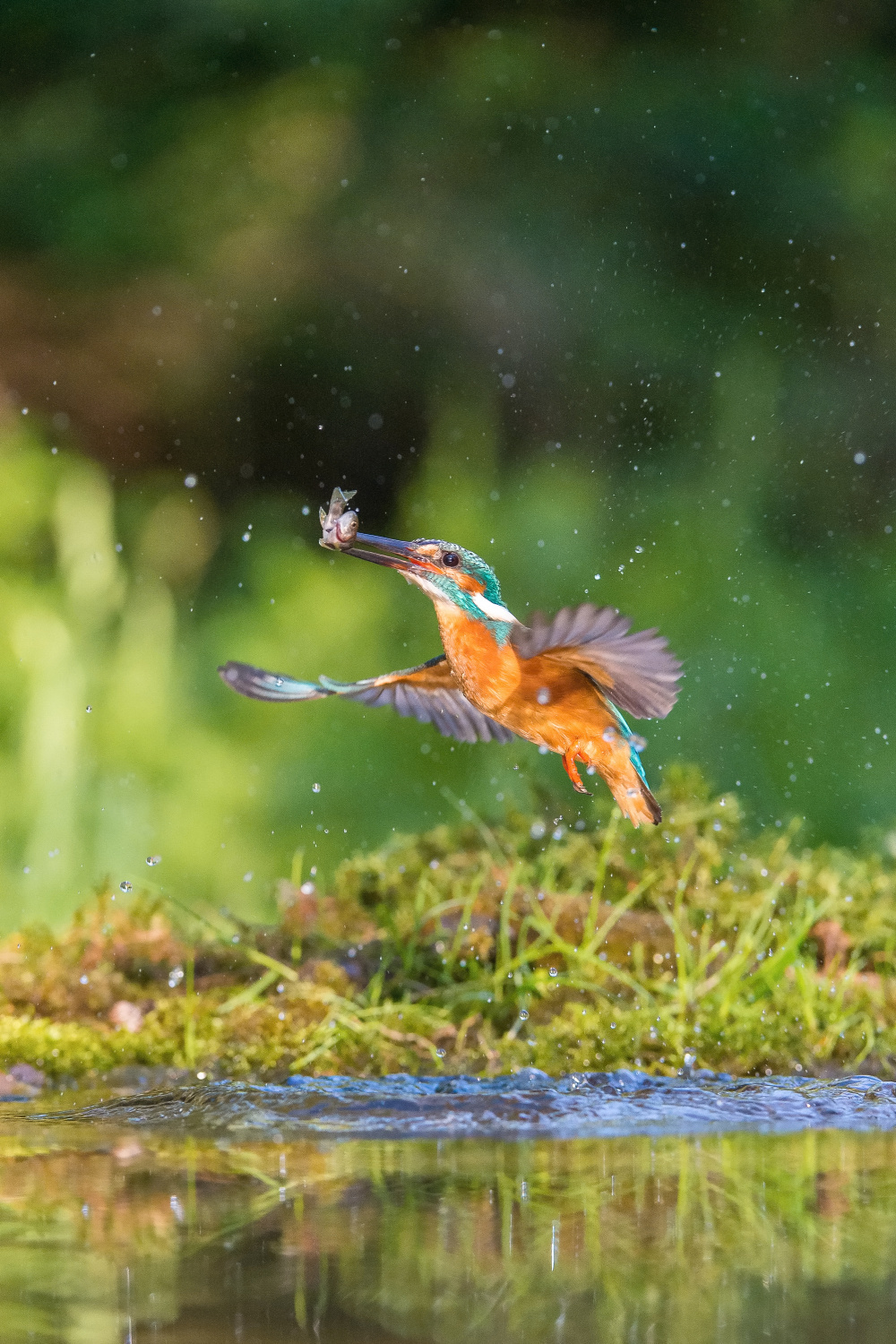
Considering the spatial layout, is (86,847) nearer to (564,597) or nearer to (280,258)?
(564,597)

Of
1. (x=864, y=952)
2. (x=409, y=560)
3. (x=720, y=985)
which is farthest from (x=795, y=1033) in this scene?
(x=409, y=560)

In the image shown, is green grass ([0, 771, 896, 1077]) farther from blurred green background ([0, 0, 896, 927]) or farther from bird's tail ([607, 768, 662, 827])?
blurred green background ([0, 0, 896, 927])

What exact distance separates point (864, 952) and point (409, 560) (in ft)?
5.59

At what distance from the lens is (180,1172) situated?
170 cm

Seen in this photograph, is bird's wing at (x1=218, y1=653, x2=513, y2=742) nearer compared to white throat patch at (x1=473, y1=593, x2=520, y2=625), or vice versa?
white throat patch at (x1=473, y1=593, x2=520, y2=625)

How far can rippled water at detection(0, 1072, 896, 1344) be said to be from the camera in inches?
43.8

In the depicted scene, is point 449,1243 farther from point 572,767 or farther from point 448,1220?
point 572,767

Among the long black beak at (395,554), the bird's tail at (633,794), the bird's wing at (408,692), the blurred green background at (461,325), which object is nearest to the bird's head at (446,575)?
the long black beak at (395,554)

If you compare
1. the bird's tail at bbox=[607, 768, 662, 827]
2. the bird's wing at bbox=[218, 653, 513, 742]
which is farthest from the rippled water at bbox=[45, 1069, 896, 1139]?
the bird's wing at bbox=[218, 653, 513, 742]

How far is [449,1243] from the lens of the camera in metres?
1.34

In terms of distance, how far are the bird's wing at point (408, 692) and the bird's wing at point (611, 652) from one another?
24 cm

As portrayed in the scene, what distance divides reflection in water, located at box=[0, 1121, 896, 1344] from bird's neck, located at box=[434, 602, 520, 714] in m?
0.57

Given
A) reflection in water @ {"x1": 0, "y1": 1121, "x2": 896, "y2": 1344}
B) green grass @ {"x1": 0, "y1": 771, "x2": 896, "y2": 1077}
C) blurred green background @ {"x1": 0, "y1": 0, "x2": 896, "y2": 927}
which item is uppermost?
blurred green background @ {"x1": 0, "y1": 0, "x2": 896, "y2": 927}

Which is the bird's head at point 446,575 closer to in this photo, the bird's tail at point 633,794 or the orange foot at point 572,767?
the orange foot at point 572,767
